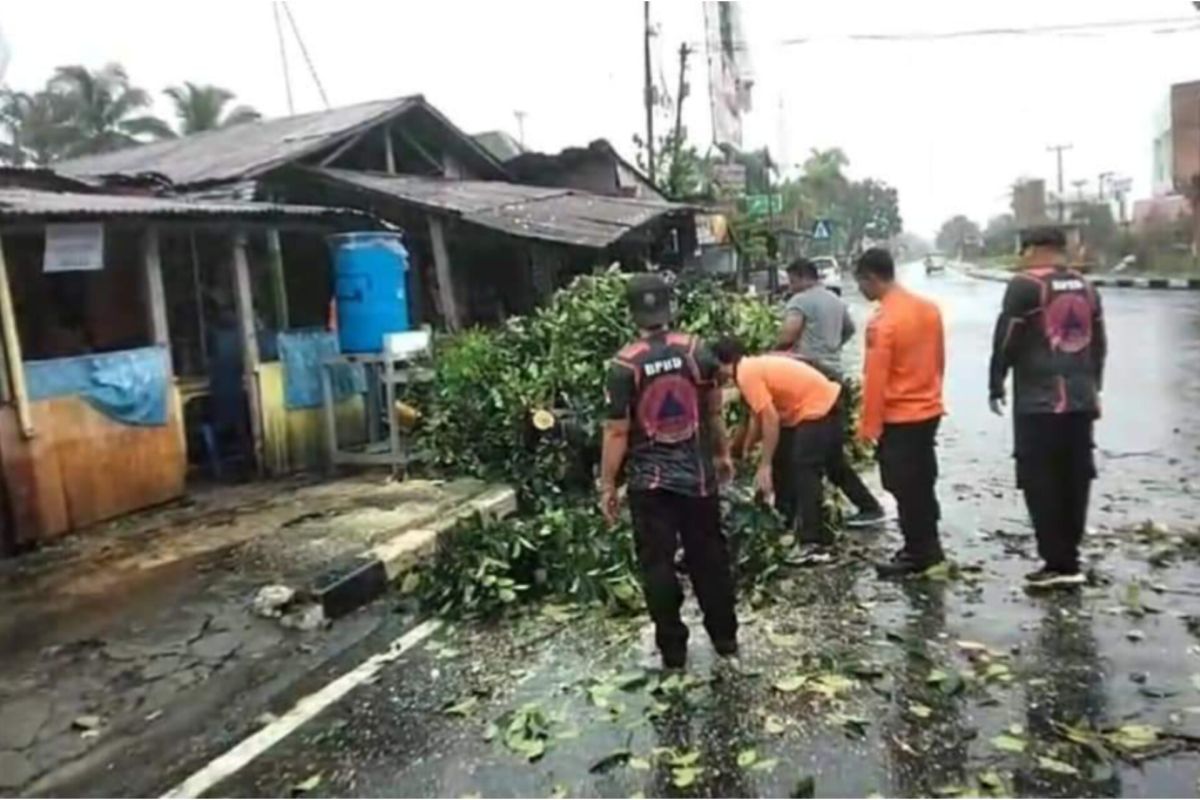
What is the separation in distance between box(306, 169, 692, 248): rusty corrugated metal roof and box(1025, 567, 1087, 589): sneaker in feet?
27.0

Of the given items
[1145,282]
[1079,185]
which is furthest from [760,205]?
[1079,185]

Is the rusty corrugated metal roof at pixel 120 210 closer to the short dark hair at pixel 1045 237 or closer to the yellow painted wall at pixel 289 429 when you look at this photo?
the yellow painted wall at pixel 289 429

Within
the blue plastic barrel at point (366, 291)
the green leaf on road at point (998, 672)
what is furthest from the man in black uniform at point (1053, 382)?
the blue plastic barrel at point (366, 291)

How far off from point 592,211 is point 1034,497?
35.7 ft

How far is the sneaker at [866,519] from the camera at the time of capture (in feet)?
26.1

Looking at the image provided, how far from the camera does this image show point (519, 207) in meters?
15.2

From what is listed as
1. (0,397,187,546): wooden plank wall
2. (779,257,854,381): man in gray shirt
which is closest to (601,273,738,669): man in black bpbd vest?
(779,257,854,381): man in gray shirt

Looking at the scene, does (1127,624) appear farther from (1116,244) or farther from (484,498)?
(1116,244)

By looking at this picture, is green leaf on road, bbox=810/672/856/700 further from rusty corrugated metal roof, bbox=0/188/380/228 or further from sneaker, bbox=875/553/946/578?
rusty corrugated metal roof, bbox=0/188/380/228

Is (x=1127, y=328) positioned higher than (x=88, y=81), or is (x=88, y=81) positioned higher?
(x=88, y=81)

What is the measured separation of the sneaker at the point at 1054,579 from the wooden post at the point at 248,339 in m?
6.48

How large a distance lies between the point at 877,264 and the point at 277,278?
6548mm

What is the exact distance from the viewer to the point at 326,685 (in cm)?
539

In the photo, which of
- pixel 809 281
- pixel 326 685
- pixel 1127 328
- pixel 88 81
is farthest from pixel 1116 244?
pixel 326 685
